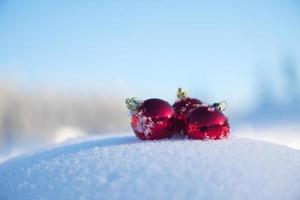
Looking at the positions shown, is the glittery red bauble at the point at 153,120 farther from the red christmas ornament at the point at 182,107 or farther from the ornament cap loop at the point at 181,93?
the ornament cap loop at the point at 181,93

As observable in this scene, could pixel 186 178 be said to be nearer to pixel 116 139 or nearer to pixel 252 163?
pixel 252 163

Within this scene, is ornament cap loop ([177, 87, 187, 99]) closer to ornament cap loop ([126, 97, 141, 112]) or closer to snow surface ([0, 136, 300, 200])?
ornament cap loop ([126, 97, 141, 112])

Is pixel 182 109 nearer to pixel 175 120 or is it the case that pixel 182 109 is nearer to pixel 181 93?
pixel 175 120

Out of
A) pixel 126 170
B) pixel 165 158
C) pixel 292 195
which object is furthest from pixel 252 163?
pixel 126 170

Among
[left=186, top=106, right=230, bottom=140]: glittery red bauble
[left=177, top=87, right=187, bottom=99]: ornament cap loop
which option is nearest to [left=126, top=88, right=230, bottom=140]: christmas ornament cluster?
[left=186, top=106, right=230, bottom=140]: glittery red bauble

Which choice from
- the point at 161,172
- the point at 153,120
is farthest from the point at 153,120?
the point at 161,172

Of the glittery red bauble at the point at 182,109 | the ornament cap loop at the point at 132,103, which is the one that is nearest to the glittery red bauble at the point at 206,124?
the glittery red bauble at the point at 182,109

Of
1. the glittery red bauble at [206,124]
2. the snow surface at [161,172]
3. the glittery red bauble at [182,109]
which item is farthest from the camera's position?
the glittery red bauble at [182,109]
